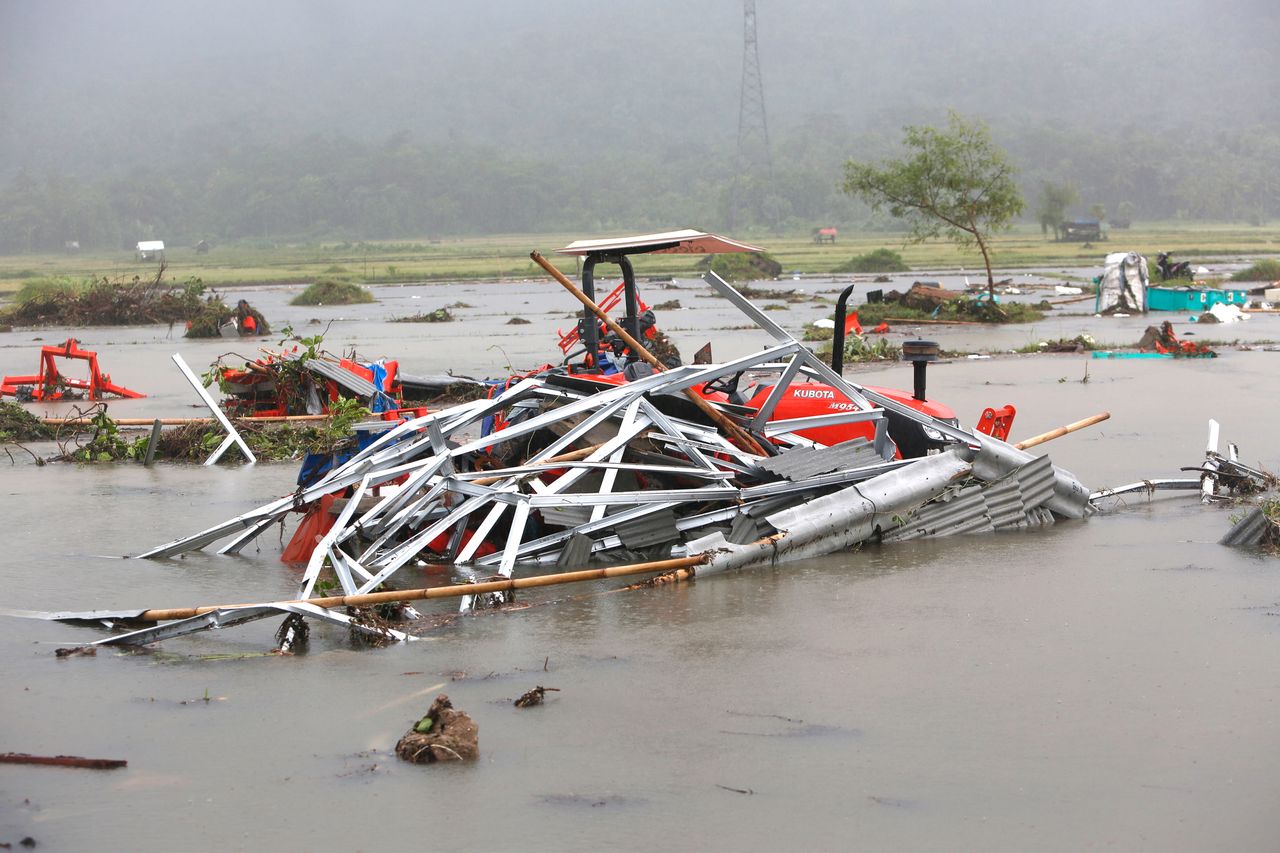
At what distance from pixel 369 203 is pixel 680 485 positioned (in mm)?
158157

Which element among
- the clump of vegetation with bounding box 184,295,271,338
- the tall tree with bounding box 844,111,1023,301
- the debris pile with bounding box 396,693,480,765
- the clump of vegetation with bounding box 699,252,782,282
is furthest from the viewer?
the clump of vegetation with bounding box 699,252,782,282

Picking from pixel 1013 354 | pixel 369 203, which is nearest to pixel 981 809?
pixel 1013 354

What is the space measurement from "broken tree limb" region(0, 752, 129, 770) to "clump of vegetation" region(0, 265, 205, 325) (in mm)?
31324

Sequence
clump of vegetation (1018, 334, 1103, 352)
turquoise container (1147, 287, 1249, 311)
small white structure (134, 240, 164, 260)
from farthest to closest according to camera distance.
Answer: small white structure (134, 240, 164, 260) < turquoise container (1147, 287, 1249, 311) < clump of vegetation (1018, 334, 1103, 352)

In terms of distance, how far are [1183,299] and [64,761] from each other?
108 ft

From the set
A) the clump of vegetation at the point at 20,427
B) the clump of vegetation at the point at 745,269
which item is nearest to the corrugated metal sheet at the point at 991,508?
the clump of vegetation at the point at 20,427

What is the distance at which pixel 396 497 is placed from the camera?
29.8 feet

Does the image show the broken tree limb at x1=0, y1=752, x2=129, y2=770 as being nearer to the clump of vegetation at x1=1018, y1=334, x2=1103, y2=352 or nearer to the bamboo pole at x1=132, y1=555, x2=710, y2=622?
the bamboo pole at x1=132, y1=555, x2=710, y2=622

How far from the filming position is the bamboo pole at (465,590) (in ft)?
24.3

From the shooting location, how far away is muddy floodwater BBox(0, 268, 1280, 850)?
5176 millimetres

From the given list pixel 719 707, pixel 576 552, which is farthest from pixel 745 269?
pixel 719 707

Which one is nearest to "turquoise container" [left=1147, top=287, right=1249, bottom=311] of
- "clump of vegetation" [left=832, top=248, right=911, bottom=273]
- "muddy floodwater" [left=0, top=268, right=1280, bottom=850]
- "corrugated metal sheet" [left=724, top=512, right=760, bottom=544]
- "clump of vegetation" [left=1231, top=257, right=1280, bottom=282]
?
"clump of vegetation" [left=1231, top=257, right=1280, bottom=282]

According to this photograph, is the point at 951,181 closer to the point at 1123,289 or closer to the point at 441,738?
the point at 1123,289

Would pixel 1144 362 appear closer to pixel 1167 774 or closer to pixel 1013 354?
pixel 1013 354
